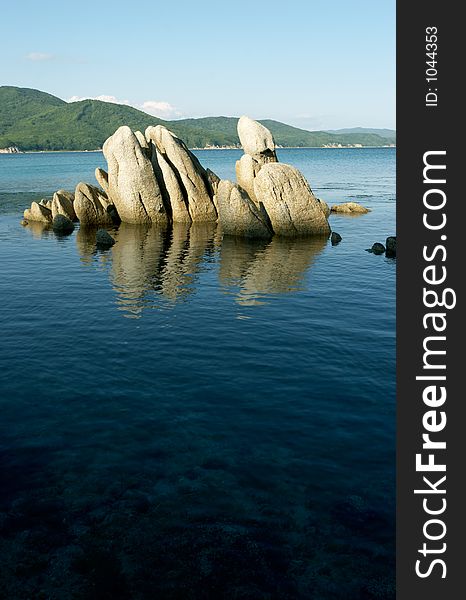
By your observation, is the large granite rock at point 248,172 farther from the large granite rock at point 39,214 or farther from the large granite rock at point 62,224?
the large granite rock at point 39,214

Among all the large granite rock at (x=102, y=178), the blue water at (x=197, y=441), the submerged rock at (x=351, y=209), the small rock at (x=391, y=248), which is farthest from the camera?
the submerged rock at (x=351, y=209)

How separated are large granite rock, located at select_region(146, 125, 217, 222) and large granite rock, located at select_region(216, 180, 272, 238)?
32.1 ft

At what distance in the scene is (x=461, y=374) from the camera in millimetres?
8031

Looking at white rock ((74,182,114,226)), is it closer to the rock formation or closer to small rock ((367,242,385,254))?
the rock formation

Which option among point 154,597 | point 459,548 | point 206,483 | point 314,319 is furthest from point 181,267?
point 459,548

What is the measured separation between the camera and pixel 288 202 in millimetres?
48688

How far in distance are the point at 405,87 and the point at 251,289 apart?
982 inches

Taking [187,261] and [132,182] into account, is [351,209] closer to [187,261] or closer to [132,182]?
[132,182]

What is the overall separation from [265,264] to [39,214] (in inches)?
1367

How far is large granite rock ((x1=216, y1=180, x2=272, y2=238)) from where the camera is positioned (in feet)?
158

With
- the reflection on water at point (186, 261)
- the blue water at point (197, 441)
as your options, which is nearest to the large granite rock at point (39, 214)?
the reflection on water at point (186, 261)

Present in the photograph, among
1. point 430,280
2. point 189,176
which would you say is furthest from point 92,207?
point 430,280

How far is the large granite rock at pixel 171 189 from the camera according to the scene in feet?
188

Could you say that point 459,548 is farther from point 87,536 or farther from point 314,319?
point 314,319
